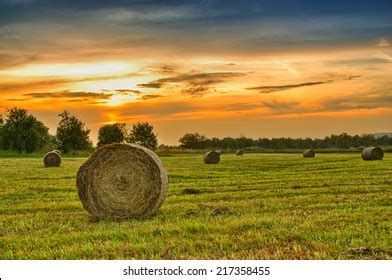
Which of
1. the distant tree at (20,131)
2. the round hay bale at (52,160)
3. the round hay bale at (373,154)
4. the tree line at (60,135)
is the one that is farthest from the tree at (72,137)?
the round hay bale at (373,154)

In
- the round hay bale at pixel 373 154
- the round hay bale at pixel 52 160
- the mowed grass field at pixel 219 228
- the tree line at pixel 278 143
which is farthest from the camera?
the tree line at pixel 278 143

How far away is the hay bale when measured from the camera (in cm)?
1146

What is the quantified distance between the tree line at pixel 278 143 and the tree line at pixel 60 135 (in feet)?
33.1

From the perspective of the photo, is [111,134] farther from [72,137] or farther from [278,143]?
[278,143]

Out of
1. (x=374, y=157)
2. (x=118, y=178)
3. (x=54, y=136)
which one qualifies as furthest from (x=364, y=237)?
(x=54, y=136)

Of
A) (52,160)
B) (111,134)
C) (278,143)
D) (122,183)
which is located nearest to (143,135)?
(111,134)

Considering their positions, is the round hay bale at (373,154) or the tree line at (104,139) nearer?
the round hay bale at (373,154)

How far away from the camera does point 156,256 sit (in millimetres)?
7180

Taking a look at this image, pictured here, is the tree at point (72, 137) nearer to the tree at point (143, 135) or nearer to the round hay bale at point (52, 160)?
the tree at point (143, 135)

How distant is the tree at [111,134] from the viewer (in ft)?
230

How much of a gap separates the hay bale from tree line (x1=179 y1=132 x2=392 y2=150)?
1224 inches

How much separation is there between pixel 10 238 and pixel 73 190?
819 cm

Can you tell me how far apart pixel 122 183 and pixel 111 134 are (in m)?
59.7

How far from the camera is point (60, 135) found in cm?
6881
